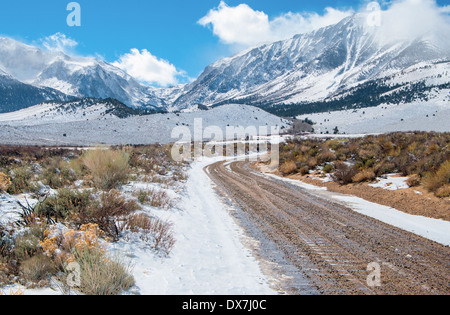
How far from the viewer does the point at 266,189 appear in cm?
1285

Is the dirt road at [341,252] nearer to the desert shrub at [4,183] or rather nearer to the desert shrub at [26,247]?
the desert shrub at [26,247]

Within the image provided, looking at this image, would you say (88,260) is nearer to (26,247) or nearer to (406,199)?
(26,247)

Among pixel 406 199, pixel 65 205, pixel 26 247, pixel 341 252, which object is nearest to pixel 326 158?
pixel 406 199

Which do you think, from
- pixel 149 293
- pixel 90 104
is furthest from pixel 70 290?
pixel 90 104

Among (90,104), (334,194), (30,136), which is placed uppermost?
(90,104)

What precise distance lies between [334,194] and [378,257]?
724 cm

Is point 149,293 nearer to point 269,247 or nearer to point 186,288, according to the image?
point 186,288

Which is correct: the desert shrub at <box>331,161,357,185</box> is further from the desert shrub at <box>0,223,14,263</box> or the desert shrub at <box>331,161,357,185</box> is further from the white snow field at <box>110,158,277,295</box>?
the desert shrub at <box>0,223,14,263</box>

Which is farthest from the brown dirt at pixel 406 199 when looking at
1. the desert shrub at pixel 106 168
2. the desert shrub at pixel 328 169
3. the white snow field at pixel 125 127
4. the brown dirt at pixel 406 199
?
the white snow field at pixel 125 127

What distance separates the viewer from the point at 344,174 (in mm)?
13844

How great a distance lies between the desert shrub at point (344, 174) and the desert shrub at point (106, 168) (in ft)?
33.6

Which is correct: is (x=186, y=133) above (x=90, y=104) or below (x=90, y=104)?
below

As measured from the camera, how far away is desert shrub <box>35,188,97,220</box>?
5382mm

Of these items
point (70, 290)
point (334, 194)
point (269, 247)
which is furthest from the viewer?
point (334, 194)
